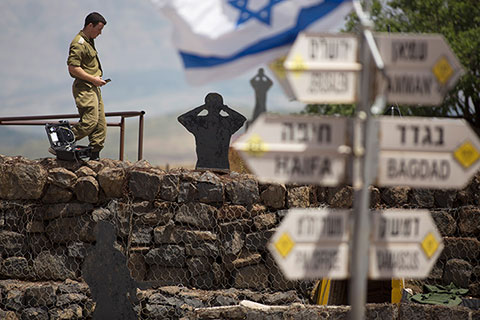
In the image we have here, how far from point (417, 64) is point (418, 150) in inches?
15.3

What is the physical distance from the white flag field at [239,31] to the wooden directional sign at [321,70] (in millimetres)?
503

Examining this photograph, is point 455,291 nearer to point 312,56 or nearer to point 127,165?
point 127,165

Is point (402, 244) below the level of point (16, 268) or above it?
above

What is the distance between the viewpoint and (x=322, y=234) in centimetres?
332

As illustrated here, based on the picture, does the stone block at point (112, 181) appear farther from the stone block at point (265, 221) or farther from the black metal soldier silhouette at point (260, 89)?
the black metal soldier silhouette at point (260, 89)

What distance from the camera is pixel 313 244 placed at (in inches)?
131

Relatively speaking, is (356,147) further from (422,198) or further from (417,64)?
(422,198)

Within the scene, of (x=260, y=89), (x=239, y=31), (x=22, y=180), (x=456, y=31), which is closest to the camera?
(x=239, y=31)

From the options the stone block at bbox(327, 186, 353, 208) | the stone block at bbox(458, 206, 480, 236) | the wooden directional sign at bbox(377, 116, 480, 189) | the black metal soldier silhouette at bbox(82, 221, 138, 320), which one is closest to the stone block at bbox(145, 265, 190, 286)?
the black metal soldier silhouette at bbox(82, 221, 138, 320)

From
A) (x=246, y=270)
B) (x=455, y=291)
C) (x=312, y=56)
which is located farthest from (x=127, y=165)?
(x=312, y=56)

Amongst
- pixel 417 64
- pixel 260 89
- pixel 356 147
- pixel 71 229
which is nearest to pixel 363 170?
pixel 356 147

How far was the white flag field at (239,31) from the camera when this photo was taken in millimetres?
3824

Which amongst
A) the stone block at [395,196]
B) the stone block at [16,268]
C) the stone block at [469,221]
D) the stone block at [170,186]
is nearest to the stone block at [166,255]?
the stone block at [170,186]

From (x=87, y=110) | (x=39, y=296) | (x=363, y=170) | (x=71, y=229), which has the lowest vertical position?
(x=39, y=296)
